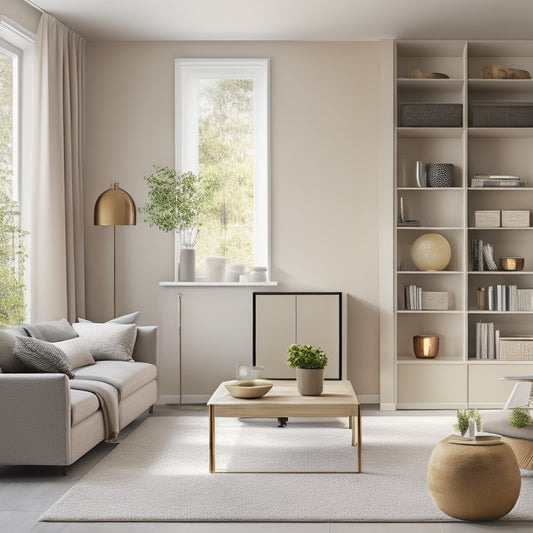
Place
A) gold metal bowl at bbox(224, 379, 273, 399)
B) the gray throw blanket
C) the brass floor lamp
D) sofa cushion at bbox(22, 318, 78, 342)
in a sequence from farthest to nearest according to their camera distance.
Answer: the brass floor lamp, sofa cushion at bbox(22, 318, 78, 342), the gray throw blanket, gold metal bowl at bbox(224, 379, 273, 399)

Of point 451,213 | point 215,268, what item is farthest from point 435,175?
point 215,268

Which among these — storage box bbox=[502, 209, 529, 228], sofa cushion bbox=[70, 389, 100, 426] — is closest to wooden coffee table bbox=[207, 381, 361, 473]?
sofa cushion bbox=[70, 389, 100, 426]

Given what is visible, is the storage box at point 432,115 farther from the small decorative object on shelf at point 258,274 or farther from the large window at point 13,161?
the large window at point 13,161

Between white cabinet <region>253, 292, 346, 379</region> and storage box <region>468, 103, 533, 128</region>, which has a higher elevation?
storage box <region>468, 103, 533, 128</region>

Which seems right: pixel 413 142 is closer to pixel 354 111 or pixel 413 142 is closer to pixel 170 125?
pixel 354 111

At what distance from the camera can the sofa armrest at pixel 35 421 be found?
4.18 metres

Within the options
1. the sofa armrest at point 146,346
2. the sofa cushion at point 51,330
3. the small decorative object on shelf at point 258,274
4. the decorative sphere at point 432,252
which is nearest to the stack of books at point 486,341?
the decorative sphere at point 432,252

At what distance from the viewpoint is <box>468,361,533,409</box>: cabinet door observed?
627 cm

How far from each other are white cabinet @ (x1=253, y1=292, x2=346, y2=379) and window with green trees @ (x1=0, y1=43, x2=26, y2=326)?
181 centimetres

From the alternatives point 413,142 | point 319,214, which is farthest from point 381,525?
point 413,142

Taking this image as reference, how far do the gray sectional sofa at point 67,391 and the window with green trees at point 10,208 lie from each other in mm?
418

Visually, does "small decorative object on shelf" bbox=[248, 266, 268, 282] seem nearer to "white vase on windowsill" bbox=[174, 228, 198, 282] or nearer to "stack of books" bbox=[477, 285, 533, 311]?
"white vase on windowsill" bbox=[174, 228, 198, 282]

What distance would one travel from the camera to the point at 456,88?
21.4ft

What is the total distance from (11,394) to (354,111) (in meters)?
3.71
